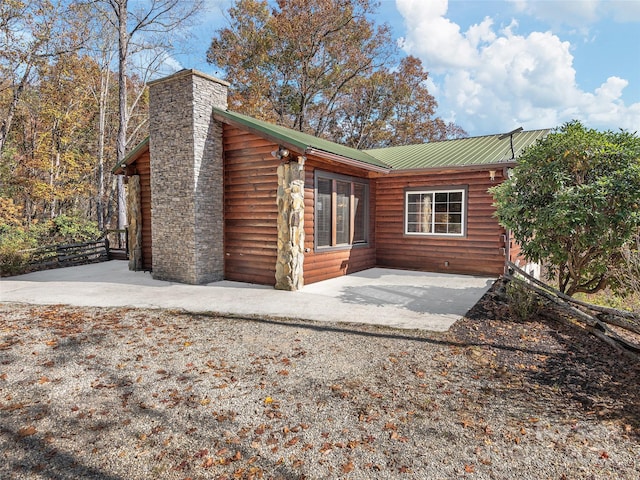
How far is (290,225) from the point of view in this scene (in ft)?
24.0

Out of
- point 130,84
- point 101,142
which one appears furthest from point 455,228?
point 130,84

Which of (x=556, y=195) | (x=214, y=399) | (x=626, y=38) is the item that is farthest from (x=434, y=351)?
(x=626, y=38)

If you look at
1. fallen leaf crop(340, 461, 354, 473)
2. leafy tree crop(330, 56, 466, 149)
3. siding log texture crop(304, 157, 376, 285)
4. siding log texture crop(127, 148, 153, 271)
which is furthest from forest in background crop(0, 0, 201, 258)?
fallen leaf crop(340, 461, 354, 473)

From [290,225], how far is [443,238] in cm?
447

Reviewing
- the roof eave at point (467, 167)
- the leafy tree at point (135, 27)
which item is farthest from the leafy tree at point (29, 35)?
the roof eave at point (467, 167)

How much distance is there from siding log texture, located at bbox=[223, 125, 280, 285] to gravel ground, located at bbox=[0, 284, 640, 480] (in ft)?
10.7

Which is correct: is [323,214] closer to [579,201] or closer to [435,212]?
[435,212]

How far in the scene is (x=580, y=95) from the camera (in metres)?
12.7

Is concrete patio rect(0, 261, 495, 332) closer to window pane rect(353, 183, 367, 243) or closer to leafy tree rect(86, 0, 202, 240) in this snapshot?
window pane rect(353, 183, 367, 243)

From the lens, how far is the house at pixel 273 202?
779cm

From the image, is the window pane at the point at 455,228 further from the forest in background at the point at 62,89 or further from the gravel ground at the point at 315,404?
the forest in background at the point at 62,89

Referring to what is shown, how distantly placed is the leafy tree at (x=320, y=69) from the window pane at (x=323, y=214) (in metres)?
13.1

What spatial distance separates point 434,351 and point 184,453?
2.77m

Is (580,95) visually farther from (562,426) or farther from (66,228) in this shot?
(66,228)
